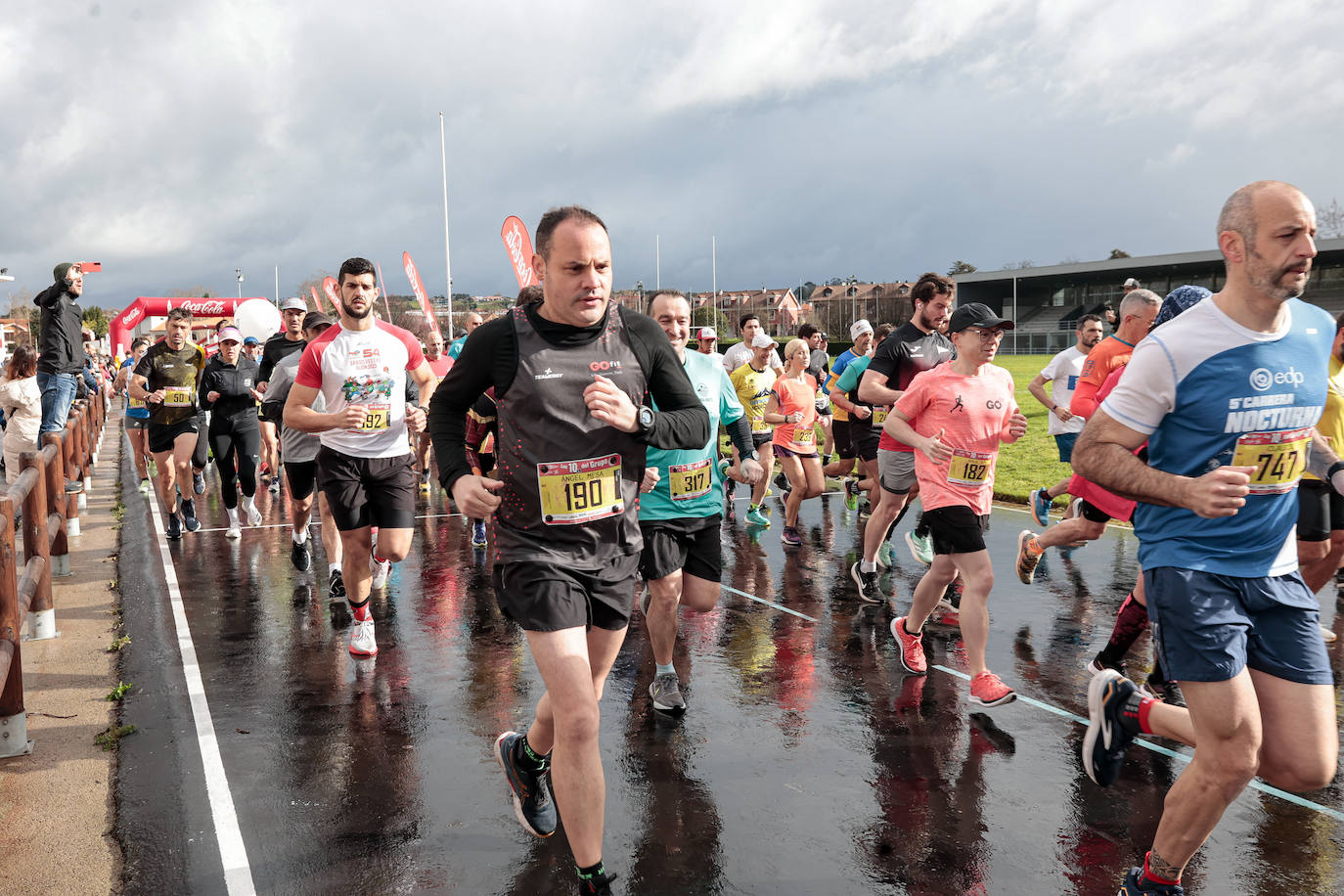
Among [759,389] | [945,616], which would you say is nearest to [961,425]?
[945,616]

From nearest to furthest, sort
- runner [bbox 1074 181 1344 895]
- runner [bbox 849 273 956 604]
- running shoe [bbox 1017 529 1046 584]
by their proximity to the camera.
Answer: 1. runner [bbox 1074 181 1344 895]
2. runner [bbox 849 273 956 604]
3. running shoe [bbox 1017 529 1046 584]

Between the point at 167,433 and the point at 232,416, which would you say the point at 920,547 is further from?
the point at 167,433

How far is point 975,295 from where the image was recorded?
248 feet

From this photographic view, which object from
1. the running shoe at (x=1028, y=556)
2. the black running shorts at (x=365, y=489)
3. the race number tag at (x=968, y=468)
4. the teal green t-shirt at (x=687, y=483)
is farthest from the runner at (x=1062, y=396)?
the black running shorts at (x=365, y=489)

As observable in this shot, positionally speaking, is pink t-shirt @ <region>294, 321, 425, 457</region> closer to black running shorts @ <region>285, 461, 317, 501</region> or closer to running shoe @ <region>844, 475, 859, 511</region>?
black running shorts @ <region>285, 461, 317, 501</region>

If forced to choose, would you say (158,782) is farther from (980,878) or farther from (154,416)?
(154,416)

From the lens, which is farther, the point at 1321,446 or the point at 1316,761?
the point at 1321,446

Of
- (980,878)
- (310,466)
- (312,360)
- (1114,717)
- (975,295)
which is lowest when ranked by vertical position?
(980,878)

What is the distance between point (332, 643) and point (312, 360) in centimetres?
181

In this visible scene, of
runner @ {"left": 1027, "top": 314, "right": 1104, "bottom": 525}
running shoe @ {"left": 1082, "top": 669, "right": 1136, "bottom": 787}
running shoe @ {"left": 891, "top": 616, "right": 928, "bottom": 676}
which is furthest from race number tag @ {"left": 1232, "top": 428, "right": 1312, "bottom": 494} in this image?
runner @ {"left": 1027, "top": 314, "right": 1104, "bottom": 525}

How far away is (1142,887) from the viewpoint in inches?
122

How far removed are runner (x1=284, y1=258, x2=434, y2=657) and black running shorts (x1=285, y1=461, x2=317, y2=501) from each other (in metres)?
1.86

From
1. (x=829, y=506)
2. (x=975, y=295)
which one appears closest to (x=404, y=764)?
(x=829, y=506)

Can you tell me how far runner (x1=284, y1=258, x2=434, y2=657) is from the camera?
6.11m
